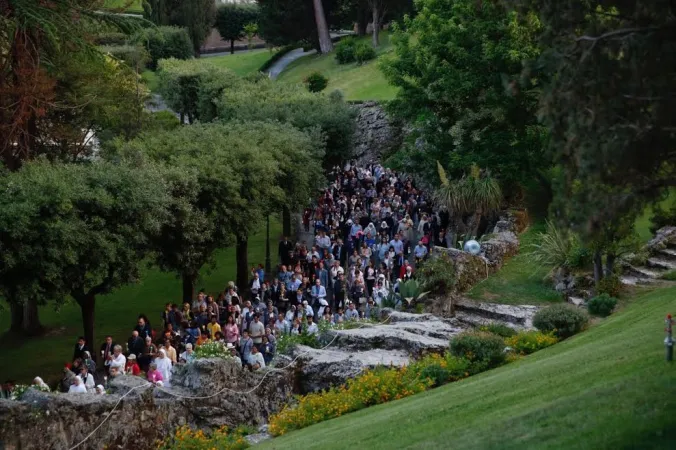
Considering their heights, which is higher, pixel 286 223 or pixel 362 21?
pixel 362 21

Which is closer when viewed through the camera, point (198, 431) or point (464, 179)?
point (198, 431)

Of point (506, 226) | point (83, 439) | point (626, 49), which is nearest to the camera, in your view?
point (626, 49)

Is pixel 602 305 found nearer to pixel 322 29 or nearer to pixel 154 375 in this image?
pixel 154 375

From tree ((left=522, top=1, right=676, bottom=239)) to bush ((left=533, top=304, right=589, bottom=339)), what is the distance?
9.46 metres

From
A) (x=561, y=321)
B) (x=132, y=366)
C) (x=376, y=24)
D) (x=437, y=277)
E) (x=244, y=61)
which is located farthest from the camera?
(x=244, y=61)

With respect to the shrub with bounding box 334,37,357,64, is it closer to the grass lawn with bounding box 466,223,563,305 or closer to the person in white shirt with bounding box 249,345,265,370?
the grass lawn with bounding box 466,223,563,305

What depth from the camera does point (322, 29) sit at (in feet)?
236

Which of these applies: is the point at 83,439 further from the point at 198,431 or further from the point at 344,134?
the point at 344,134

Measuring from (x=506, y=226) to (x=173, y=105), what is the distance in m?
33.3

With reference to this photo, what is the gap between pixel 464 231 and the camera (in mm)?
35156

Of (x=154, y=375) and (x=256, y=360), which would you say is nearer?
(x=154, y=375)

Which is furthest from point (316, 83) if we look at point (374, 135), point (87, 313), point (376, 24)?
point (87, 313)

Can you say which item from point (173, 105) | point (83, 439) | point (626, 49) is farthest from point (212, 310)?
point (173, 105)

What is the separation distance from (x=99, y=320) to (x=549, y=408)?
2203 centimetres
